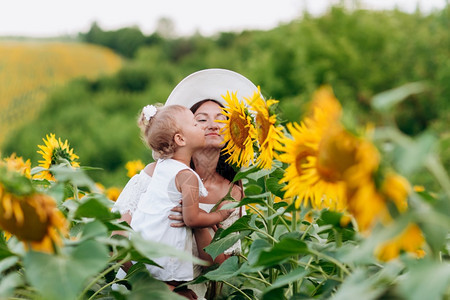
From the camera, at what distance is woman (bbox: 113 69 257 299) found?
2131 millimetres

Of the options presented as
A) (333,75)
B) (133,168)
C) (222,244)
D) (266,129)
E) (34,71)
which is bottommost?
(34,71)

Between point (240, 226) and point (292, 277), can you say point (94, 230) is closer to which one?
point (292, 277)

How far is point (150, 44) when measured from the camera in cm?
4819

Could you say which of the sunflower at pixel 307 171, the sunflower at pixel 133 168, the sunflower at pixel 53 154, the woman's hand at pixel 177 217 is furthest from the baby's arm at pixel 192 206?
the sunflower at pixel 133 168

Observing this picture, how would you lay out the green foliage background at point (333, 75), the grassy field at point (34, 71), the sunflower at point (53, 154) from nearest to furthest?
the sunflower at point (53, 154) < the green foliage background at point (333, 75) < the grassy field at point (34, 71)

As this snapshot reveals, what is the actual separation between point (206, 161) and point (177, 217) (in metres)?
0.41

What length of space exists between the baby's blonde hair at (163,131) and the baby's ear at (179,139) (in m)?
0.01

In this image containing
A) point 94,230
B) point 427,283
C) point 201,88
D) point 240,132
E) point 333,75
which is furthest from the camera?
point 333,75

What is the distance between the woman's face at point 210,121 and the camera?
2148 millimetres

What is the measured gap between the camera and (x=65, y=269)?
923mm

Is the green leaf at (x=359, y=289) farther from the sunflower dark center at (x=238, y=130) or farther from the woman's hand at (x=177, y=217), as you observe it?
the woman's hand at (x=177, y=217)

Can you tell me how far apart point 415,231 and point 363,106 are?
18979 mm

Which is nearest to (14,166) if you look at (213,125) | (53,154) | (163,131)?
(53,154)

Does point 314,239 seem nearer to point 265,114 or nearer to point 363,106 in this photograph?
point 265,114
